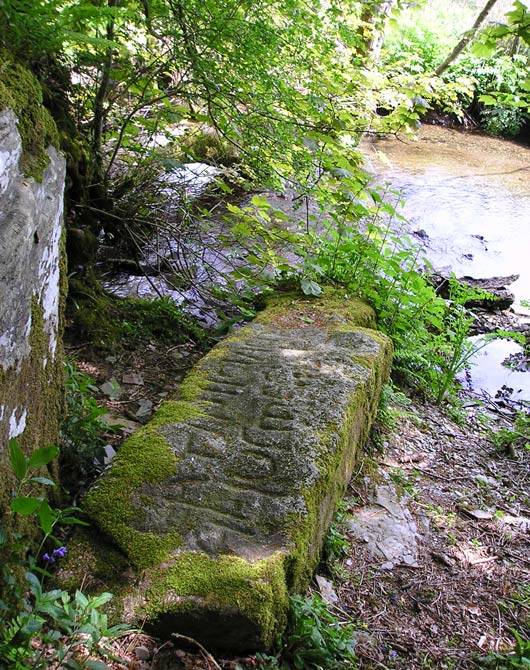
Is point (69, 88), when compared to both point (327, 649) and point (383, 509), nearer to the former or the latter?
point (383, 509)

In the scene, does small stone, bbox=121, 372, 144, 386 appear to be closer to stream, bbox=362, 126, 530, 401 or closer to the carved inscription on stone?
the carved inscription on stone

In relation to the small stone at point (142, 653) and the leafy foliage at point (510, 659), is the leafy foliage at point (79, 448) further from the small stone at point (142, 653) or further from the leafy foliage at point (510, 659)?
the leafy foliage at point (510, 659)

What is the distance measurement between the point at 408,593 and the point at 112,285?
3506 mm

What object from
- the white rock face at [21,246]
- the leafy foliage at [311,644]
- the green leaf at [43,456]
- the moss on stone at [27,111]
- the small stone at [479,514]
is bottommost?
the small stone at [479,514]

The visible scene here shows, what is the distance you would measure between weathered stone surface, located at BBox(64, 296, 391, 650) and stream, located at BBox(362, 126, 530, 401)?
8.57ft

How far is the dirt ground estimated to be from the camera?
221 cm

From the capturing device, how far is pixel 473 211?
10281 mm

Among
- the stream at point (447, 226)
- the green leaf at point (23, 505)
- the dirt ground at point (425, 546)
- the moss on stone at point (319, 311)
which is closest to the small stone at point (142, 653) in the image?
the dirt ground at point (425, 546)

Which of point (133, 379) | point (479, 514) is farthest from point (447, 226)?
point (133, 379)

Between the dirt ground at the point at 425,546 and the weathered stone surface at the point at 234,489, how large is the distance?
143mm

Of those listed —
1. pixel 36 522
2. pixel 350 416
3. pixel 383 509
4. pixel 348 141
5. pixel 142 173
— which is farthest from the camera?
pixel 348 141

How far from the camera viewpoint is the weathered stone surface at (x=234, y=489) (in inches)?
68.8

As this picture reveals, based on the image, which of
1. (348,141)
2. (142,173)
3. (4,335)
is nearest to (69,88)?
(142,173)

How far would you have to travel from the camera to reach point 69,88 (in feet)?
12.8
